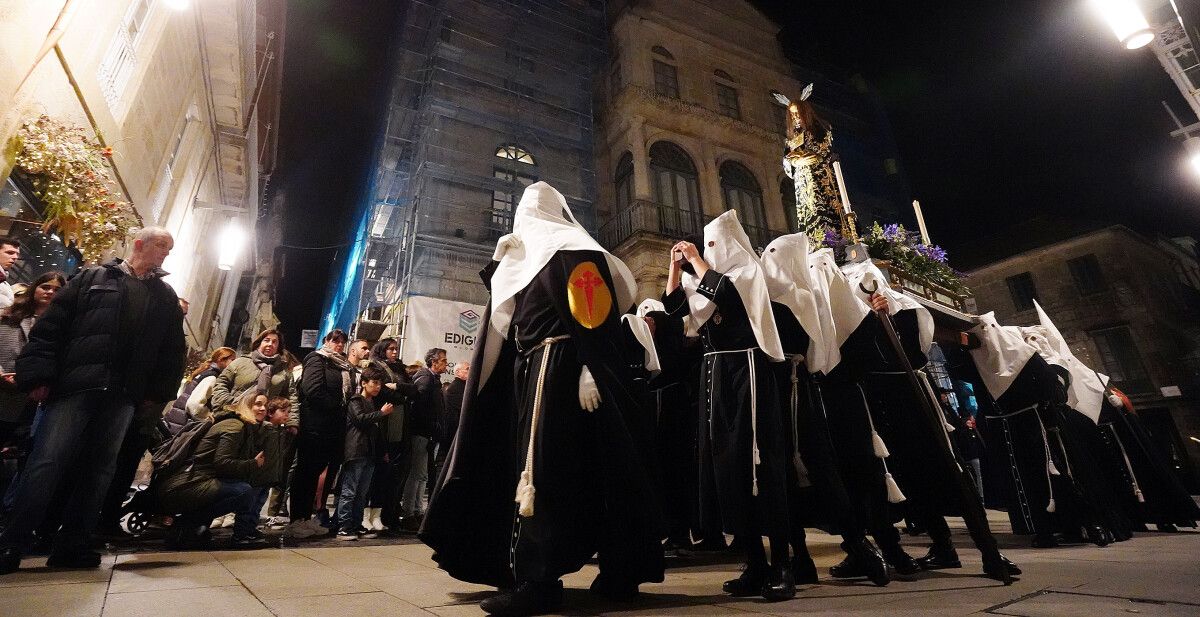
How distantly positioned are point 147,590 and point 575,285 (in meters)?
2.20

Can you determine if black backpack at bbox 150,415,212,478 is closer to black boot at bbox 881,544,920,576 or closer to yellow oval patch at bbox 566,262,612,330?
yellow oval patch at bbox 566,262,612,330

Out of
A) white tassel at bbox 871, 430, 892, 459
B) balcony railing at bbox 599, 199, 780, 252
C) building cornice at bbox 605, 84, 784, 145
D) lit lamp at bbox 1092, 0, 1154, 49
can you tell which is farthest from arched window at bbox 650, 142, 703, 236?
white tassel at bbox 871, 430, 892, 459

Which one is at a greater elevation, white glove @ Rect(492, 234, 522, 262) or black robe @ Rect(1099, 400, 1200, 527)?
white glove @ Rect(492, 234, 522, 262)

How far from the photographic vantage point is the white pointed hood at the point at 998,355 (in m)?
4.40

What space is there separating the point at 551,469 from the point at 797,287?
1755 mm

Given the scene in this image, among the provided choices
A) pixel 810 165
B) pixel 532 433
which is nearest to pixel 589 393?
pixel 532 433

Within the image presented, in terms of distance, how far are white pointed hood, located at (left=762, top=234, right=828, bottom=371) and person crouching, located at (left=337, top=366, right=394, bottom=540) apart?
156 inches

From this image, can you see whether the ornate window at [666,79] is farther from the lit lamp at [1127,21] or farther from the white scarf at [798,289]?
the white scarf at [798,289]

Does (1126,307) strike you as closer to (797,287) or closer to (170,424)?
(797,287)

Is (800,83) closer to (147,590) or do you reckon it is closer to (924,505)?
(924,505)

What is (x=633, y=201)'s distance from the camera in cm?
1452

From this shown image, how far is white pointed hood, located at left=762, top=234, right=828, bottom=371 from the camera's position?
9.49ft

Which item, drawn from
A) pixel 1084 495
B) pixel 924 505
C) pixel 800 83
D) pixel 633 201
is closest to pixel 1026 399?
pixel 1084 495

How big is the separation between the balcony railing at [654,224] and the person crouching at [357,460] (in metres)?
9.68
